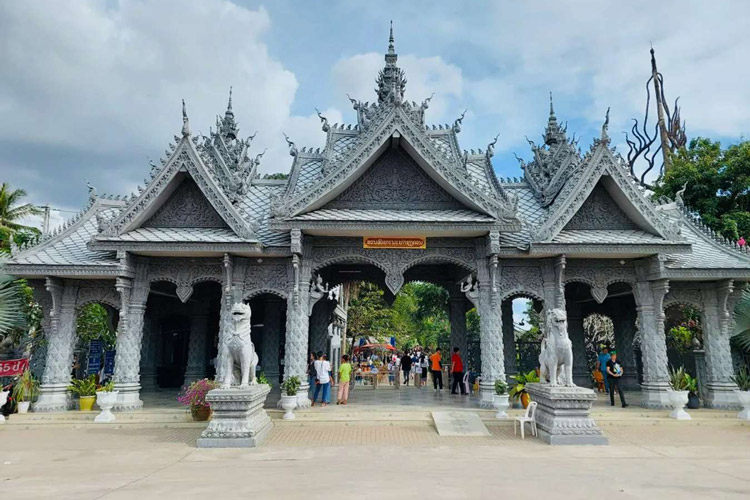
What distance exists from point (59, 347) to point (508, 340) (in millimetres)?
13597

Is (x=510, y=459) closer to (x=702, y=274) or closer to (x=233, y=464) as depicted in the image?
(x=233, y=464)

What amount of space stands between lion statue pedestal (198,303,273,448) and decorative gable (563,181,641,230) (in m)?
8.92

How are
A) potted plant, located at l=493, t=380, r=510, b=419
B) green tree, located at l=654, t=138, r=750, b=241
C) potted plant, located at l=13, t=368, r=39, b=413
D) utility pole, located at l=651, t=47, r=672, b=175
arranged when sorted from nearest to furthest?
1. potted plant, located at l=493, t=380, r=510, b=419
2. potted plant, located at l=13, t=368, r=39, b=413
3. green tree, located at l=654, t=138, r=750, b=241
4. utility pole, located at l=651, t=47, r=672, b=175

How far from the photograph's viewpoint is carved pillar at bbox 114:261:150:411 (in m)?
11.2

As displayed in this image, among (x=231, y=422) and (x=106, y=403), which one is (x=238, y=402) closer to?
(x=231, y=422)

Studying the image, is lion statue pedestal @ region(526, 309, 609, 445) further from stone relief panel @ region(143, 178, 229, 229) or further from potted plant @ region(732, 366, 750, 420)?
stone relief panel @ region(143, 178, 229, 229)

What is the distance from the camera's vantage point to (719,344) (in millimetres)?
11906

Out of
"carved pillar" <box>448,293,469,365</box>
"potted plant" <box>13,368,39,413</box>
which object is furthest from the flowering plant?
"carved pillar" <box>448,293,469,365</box>

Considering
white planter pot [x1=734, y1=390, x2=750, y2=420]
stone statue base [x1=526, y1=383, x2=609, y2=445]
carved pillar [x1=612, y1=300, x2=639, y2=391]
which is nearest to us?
stone statue base [x1=526, y1=383, x2=609, y2=445]

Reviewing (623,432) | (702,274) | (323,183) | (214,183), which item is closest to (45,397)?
(214,183)

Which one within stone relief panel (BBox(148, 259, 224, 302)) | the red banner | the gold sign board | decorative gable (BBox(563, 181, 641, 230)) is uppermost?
Answer: decorative gable (BBox(563, 181, 641, 230))

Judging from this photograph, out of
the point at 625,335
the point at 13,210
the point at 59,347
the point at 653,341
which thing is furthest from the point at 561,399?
the point at 13,210

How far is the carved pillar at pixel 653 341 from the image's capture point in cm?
1145

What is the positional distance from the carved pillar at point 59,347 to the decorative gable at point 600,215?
13659 millimetres
